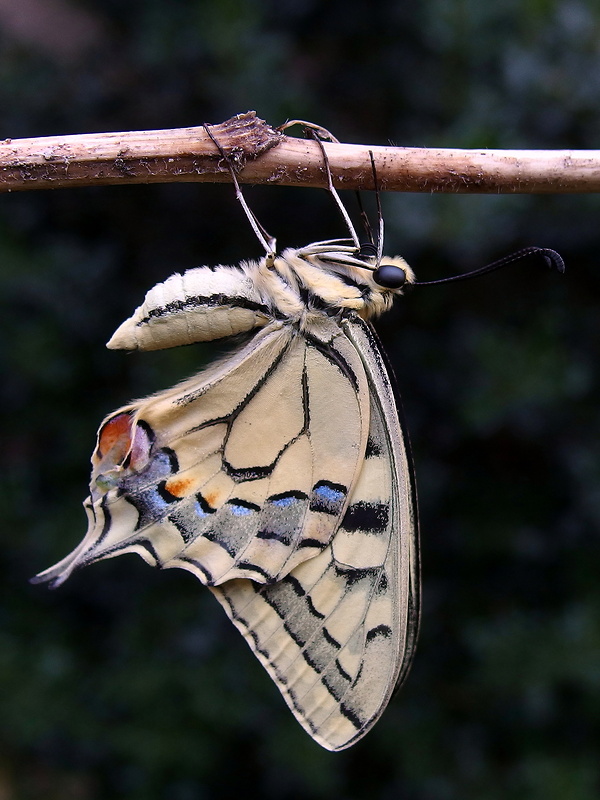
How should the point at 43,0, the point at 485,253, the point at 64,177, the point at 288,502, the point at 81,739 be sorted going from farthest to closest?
the point at 43,0
the point at 81,739
the point at 485,253
the point at 288,502
the point at 64,177

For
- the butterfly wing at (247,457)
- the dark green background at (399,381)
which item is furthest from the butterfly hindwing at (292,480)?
the dark green background at (399,381)

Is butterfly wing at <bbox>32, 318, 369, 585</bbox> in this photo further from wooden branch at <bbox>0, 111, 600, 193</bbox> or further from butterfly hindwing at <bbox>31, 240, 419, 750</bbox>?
wooden branch at <bbox>0, 111, 600, 193</bbox>

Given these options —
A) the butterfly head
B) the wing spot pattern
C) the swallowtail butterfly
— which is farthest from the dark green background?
the wing spot pattern

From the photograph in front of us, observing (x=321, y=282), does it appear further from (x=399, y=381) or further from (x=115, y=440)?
(x=399, y=381)

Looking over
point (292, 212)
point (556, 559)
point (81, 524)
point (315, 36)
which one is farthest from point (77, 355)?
point (556, 559)

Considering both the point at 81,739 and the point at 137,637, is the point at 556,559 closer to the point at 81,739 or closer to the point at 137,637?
the point at 137,637

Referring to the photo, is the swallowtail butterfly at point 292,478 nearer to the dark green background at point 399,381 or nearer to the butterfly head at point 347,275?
the butterfly head at point 347,275

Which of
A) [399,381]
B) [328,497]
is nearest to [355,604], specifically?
[328,497]

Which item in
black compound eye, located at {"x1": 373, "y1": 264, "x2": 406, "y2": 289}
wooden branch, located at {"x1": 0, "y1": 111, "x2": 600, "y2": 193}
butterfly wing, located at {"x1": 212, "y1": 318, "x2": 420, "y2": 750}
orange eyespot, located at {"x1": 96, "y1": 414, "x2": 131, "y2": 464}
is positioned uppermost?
wooden branch, located at {"x1": 0, "y1": 111, "x2": 600, "y2": 193}
